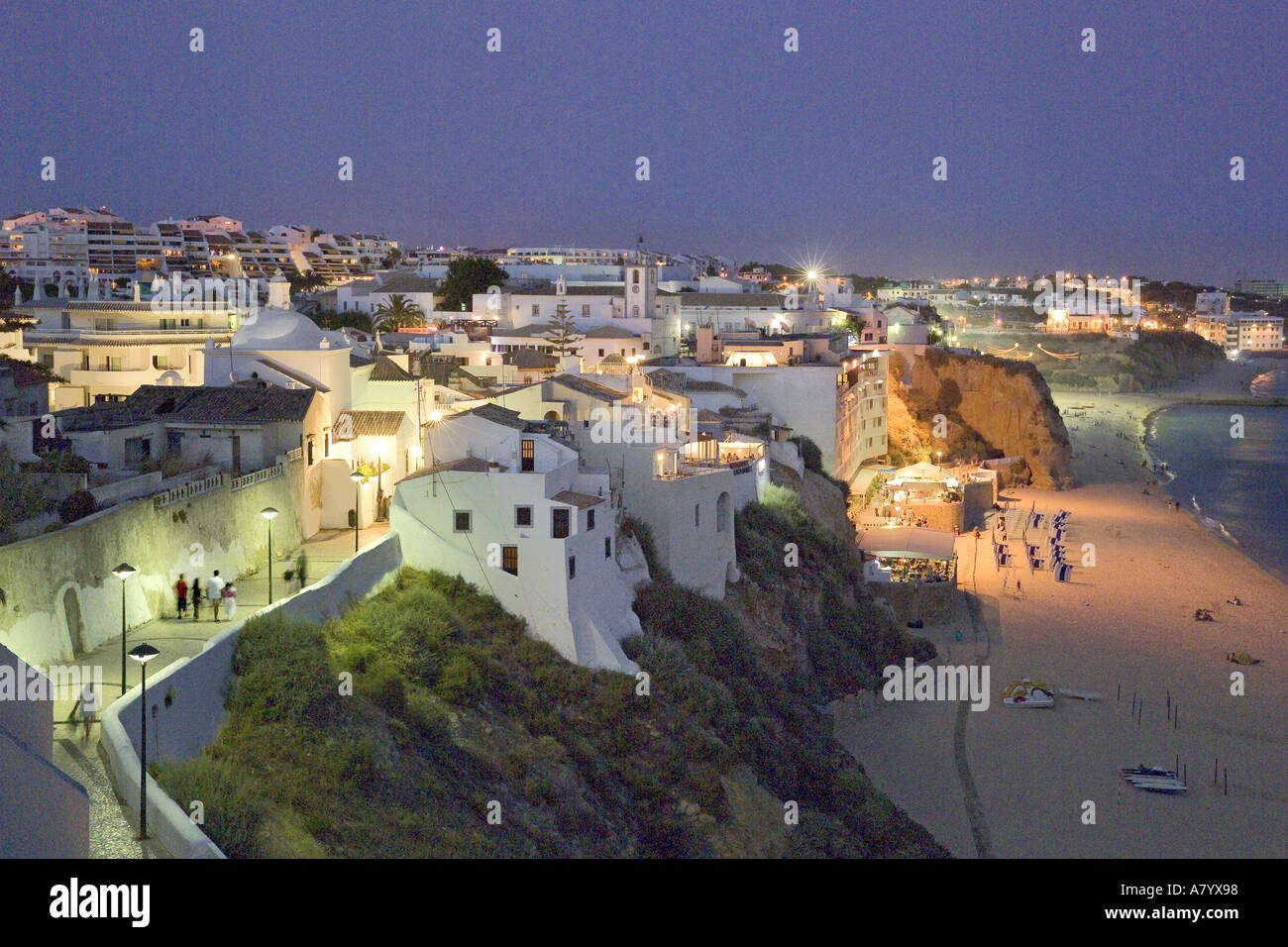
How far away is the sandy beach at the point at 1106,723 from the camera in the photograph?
19.5 metres

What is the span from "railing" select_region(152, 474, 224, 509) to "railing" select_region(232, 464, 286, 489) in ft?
0.84

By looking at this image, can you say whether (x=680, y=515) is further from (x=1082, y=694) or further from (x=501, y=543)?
(x=1082, y=694)

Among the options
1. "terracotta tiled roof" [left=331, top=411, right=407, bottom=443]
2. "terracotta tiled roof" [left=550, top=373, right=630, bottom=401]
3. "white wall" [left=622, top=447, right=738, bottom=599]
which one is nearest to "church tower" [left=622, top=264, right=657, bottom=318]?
"terracotta tiled roof" [left=550, top=373, right=630, bottom=401]

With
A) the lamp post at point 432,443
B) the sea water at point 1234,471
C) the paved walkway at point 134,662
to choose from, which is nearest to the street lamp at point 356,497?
the paved walkway at point 134,662

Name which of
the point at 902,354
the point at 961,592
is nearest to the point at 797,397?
the point at 961,592

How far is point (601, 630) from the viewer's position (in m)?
19.1

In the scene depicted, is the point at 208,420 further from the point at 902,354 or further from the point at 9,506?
the point at 902,354

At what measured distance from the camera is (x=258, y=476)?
1895cm

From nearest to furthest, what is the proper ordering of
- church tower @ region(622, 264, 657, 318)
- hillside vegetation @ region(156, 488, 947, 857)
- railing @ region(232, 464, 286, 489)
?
hillside vegetation @ region(156, 488, 947, 857) → railing @ region(232, 464, 286, 489) → church tower @ region(622, 264, 657, 318)

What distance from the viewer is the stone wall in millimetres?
12750

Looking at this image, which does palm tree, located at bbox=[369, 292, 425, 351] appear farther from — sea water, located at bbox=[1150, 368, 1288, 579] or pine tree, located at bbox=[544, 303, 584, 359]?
sea water, located at bbox=[1150, 368, 1288, 579]

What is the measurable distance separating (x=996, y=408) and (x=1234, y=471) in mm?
15757
